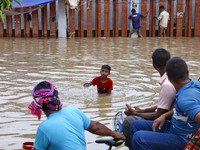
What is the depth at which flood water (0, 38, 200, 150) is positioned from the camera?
461 cm

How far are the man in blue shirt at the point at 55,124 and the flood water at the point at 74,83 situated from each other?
3.41 ft

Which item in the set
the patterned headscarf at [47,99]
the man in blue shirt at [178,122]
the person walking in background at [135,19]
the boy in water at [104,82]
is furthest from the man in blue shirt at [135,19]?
the patterned headscarf at [47,99]

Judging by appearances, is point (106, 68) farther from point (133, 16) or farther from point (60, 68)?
point (133, 16)

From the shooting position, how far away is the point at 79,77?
314 inches

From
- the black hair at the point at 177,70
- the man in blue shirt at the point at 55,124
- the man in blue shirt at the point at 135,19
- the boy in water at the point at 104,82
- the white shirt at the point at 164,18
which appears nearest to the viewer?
the man in blue shirt at the point at 55,124

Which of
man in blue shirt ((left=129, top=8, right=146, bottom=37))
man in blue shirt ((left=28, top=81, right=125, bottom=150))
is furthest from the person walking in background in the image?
man in blue shirt ((left=28, top=81, right=125, bottom=150))

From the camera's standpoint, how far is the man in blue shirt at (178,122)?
2.88 metres

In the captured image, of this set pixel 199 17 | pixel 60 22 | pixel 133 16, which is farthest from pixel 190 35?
pixel 60 22

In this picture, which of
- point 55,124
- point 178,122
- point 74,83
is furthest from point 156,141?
point 74,83

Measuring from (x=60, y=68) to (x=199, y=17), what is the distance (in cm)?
1461

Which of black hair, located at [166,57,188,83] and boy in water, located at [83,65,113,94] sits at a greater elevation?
black hair, located at [166,57,188,83]

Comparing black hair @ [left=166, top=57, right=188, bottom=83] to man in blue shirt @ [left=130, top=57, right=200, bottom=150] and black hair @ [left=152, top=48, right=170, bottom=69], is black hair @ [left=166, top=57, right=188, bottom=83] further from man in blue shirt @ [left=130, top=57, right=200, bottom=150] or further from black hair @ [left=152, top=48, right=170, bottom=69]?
black hair @ [left=152, top=48, right=170, bottom=69]

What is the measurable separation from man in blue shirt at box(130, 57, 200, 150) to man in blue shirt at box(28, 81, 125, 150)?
0.60m

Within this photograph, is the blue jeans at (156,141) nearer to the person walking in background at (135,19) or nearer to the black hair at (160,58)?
the black hair at (160,58)
